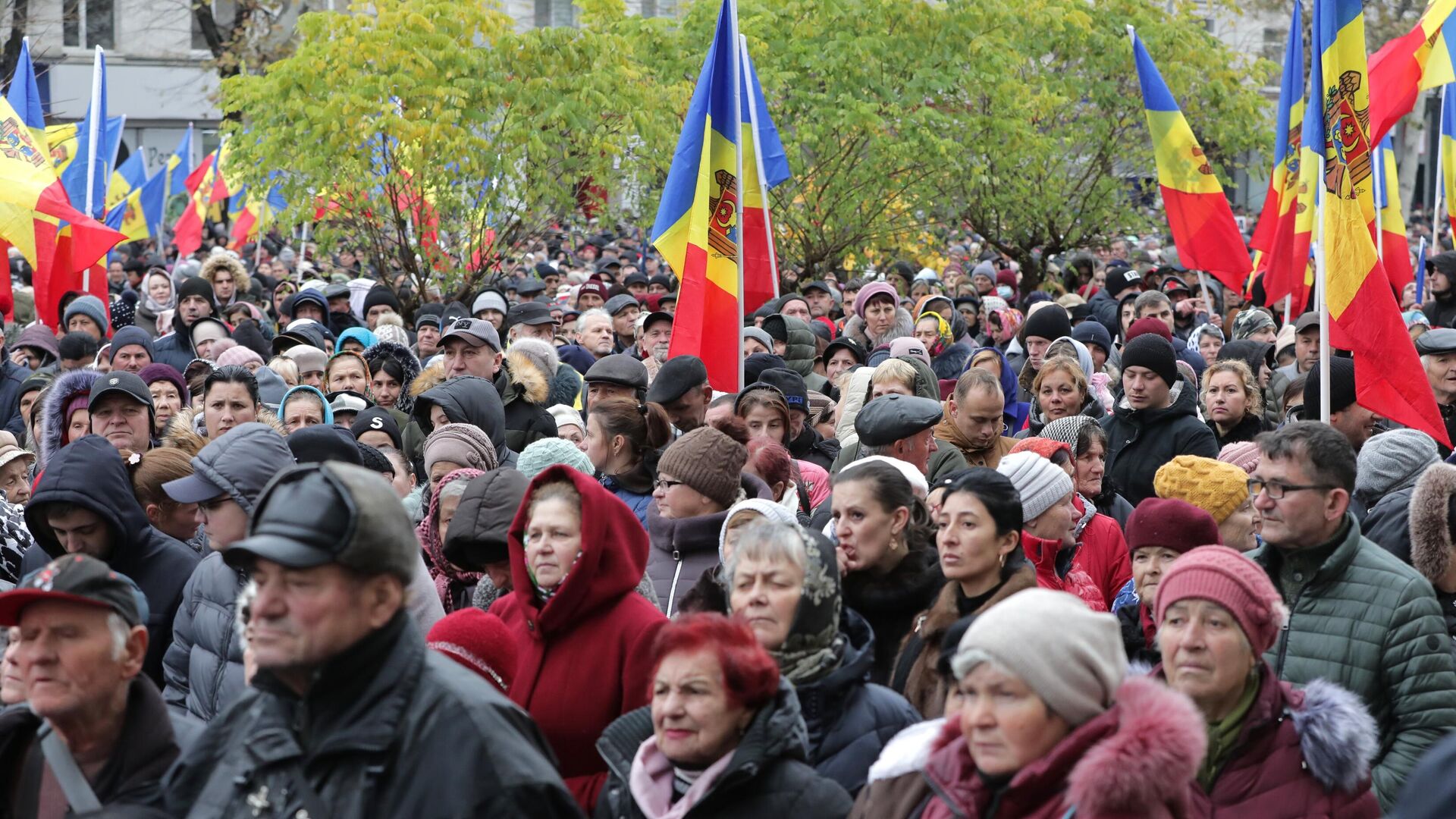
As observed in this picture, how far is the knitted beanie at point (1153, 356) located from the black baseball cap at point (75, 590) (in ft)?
20.6

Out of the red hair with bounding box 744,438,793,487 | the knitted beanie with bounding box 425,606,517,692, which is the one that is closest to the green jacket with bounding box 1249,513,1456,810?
the knitted beanie with bounding box 425,606,517,692

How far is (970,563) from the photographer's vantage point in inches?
194

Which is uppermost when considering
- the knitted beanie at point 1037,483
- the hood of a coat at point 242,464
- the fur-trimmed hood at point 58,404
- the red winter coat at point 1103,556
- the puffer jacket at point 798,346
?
the hood of a coat at point 242,464

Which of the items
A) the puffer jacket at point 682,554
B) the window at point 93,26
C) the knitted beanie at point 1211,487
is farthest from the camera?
the window at point 93,26

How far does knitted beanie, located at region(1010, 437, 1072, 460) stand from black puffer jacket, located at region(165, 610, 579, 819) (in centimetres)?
407

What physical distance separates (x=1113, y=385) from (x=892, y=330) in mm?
1980

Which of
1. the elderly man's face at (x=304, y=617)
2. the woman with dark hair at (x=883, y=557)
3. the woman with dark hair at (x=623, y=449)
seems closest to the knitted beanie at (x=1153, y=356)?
the woman with dark hair at (x=623, y=449)

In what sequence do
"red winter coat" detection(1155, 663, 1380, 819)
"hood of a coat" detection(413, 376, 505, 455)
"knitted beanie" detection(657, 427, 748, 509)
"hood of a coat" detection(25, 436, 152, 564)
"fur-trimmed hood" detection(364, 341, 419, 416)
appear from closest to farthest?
"red winter coat" detection(1155, 663, 1380, 819), "hood of a coat" detection(25, 436, 152, 564), "knitted beanie" detection(657, 427, 748, 509), "hood of a coat" detection(413, 376, 505, 455), "fur-trimmed hood" detection(364, 341, 419, 416)

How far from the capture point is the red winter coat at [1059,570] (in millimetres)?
5863

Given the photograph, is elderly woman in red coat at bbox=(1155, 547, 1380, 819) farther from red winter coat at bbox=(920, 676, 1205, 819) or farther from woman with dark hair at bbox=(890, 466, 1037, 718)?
woman with dark hair at bbox=(890, 466, 1037, 718)

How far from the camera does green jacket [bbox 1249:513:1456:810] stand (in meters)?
4.49

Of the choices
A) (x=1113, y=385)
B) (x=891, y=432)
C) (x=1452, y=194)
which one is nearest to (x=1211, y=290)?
(x=1452, y=194)

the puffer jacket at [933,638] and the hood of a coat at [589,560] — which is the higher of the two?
the hood of a coat at [589,560]

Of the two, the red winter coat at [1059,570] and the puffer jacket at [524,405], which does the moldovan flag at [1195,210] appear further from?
the red winter coat at [1059,570]
